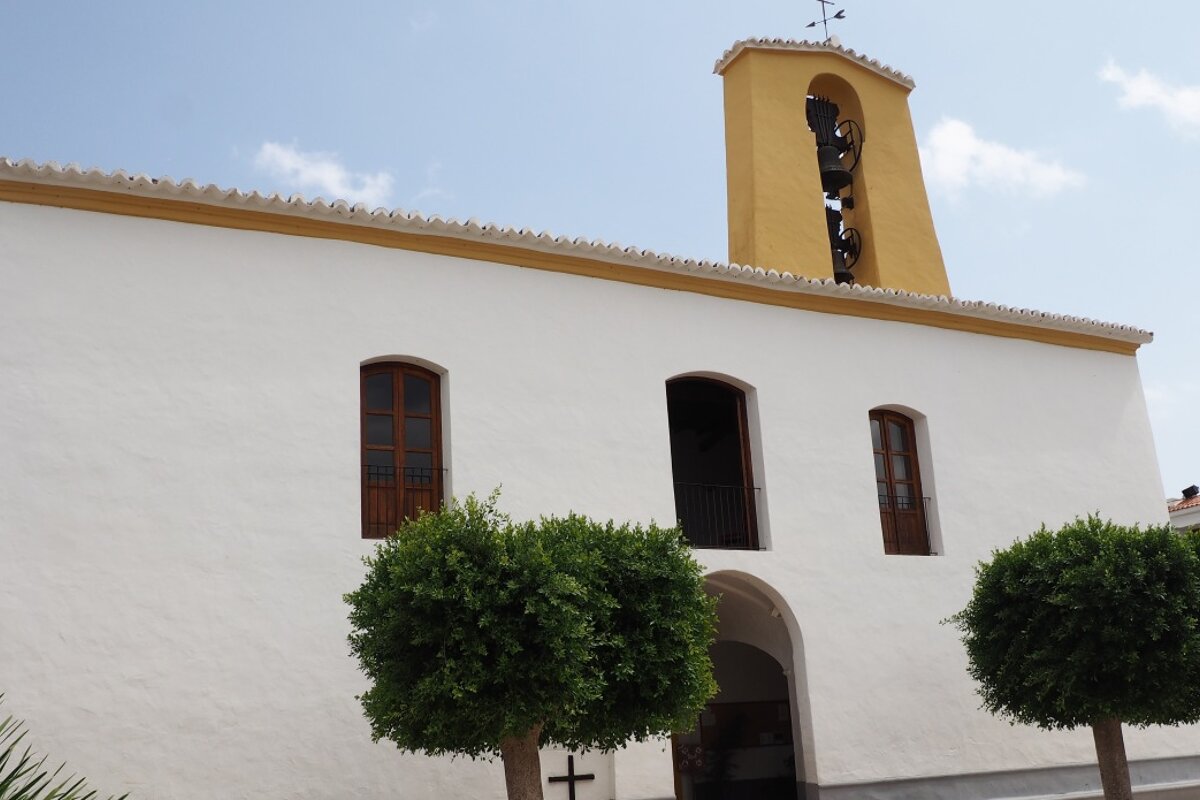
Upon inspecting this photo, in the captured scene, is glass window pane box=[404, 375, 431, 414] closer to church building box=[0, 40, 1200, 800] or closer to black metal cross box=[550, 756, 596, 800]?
church building box=[0, 40, 1200, 800]

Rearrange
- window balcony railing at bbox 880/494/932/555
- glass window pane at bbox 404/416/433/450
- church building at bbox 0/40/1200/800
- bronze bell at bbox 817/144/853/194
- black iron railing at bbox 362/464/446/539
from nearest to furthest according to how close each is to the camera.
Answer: church building at bbox 0/40/1200/800, black iron railing at bbox 362/464/446/539, glass window pane at bbox 404/416/433/450, window balcony railing at bbox 880/494/932/555, bronze bell at bbox 817/144/853/194

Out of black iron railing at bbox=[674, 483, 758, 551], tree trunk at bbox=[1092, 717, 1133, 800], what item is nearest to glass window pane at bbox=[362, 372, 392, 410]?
black iron railing at bbox=[674, 483, 758, 551]

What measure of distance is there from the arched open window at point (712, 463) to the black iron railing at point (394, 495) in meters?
2.28

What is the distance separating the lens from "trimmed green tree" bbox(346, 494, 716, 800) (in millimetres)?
7199

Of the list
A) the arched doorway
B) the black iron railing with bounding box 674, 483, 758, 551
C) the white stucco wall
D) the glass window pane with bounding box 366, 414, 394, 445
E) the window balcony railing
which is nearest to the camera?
the white stucco wall

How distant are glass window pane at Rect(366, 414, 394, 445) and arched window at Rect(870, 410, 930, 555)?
203 inches

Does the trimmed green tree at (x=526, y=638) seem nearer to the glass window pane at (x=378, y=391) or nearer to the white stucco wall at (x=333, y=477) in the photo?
the white stucco wall at (x=333, y=477)

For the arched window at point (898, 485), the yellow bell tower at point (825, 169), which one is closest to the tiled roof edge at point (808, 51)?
the yellow bell tower at point (825, 169)

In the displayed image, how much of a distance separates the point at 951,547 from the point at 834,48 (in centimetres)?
672

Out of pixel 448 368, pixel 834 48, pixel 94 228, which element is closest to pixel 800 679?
pixel 448 368

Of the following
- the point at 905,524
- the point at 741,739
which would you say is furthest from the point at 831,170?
the point at 741,739

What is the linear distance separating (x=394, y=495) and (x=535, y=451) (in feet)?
4.30

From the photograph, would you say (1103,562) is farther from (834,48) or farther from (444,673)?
(834,48)

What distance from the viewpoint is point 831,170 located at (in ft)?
48.7
